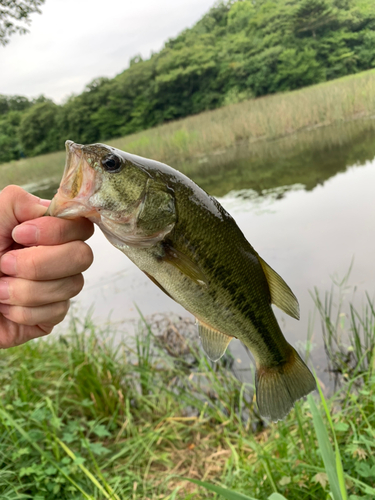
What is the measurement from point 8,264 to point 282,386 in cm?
118

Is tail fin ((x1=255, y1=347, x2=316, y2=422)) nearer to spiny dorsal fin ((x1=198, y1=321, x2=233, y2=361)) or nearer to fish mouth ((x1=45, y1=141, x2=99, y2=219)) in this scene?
spiny dorsal fin ((x1=198, y1=321, x2=233, y2=361))

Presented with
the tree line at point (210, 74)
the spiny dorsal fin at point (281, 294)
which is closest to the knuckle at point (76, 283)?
the spiny dorsal fin at point (281, 294)

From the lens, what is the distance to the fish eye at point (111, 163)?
45.7 inches

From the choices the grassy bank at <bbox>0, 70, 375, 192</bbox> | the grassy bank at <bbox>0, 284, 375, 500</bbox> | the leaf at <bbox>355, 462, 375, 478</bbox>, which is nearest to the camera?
the leaf at <bbox>355, 462, 375, 478</bbox>

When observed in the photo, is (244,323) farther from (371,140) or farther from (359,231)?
(371,140)

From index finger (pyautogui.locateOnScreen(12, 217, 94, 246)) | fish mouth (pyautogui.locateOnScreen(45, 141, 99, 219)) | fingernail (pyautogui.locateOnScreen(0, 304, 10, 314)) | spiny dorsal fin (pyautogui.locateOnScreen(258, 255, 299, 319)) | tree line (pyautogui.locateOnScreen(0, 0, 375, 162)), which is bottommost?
spiny dorsal fin (pyautogui.locateOnScreen(258, 255, 299, 319))

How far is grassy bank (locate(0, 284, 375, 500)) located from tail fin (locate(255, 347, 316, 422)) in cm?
77

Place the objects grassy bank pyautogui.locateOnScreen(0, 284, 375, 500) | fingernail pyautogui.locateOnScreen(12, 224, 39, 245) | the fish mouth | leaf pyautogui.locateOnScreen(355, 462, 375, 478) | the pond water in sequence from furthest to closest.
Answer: the pond water < grassy bank pyautogui.locateOnScreen(0, 284, 375, 500) < leaf pyautogui.locateOnScreen(355, 462, 375, 478) < fingernail pyautogui.locateOnScreen(12, 224, 39, 245) < the fish mouth

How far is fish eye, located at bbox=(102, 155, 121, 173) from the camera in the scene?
1.16 metres

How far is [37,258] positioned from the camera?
1262 mm

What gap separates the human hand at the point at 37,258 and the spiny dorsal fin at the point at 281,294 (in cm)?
70

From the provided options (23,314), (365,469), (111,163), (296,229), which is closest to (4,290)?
(23,314)

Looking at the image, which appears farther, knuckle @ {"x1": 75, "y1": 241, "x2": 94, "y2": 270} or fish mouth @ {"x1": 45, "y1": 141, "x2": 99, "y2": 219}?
knuckle @ {"x1": 75, "y1": 241, "x2": 94, "y2": 270}

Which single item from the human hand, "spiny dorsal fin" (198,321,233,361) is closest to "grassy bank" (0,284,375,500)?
"spiny dorsal fin" (198,321,233,361)
